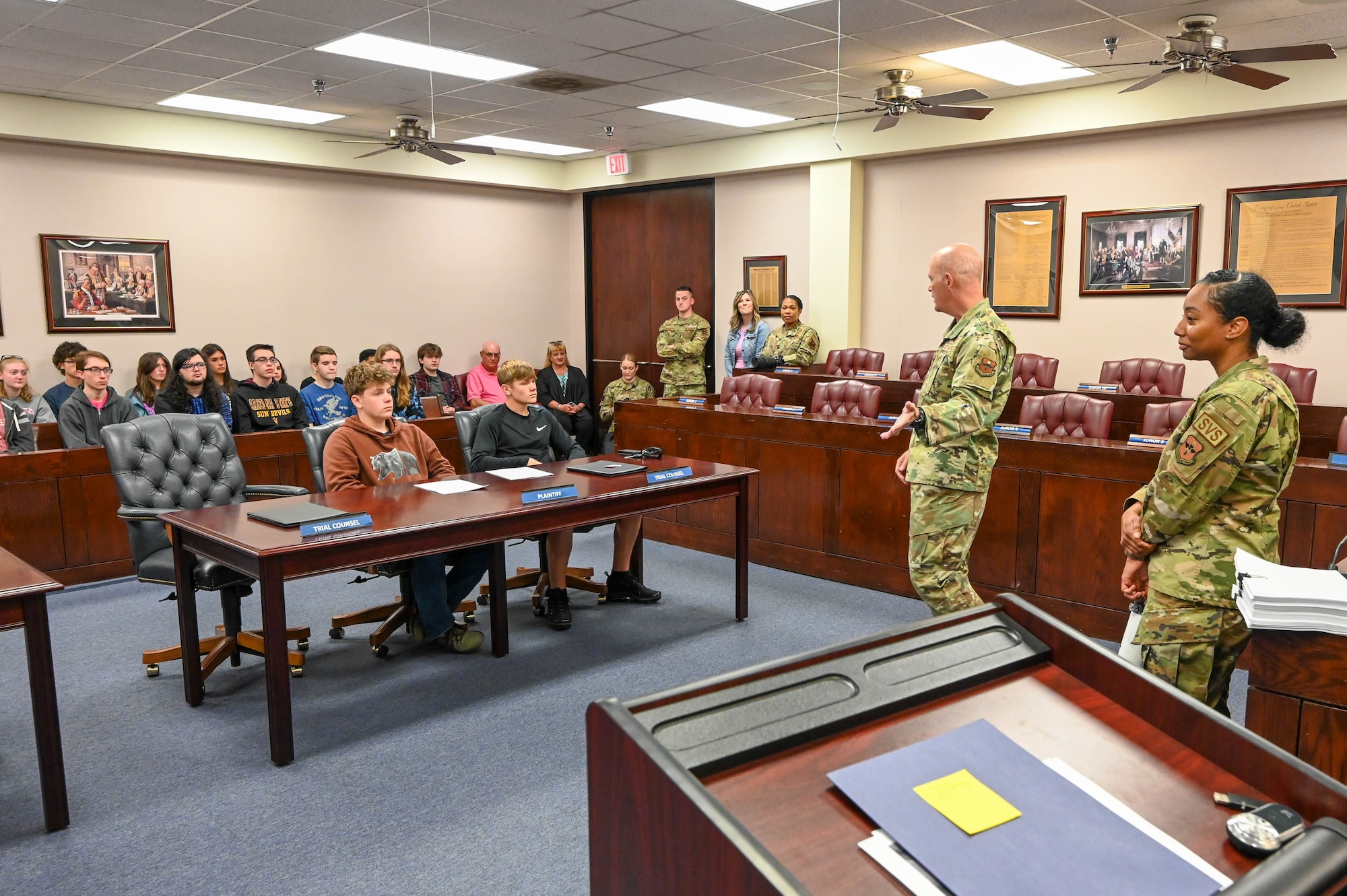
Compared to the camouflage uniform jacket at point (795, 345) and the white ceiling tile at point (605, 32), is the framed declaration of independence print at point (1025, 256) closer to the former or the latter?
the camouflage uniform jacket at point (795, 345)

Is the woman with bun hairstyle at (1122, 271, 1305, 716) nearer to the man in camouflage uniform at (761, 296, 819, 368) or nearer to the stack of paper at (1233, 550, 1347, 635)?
the stack of paper at (1233, 550, 1347, 635)

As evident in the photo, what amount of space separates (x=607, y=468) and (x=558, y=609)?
719mm

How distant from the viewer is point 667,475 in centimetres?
432

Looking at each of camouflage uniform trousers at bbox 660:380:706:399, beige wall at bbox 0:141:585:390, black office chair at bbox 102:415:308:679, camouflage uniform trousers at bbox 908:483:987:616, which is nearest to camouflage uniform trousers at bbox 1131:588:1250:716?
camouflage uniform trousers at bbox 908:483:987:616

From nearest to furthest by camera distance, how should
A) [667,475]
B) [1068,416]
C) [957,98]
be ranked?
1. [667,475]
2. [1068,416]
3. [957,98]

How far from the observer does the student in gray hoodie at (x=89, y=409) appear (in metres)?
5.53

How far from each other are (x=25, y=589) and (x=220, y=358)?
4.91m

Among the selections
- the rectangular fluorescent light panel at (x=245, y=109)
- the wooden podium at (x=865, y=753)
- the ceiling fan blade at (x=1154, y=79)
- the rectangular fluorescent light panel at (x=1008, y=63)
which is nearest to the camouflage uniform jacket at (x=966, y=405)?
the wooden podium at (x=865, y=753)

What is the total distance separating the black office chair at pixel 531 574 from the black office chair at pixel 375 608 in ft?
1.61

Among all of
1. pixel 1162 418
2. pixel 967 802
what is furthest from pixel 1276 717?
pixel 1162 418

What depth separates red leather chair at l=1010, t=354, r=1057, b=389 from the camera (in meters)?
7.34

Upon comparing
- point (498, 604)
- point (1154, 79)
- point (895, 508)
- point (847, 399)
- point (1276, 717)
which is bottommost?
point (498, 604)

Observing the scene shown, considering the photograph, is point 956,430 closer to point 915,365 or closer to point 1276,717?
point 1276,717

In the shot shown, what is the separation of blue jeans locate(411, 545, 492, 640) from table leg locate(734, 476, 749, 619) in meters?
1.22
